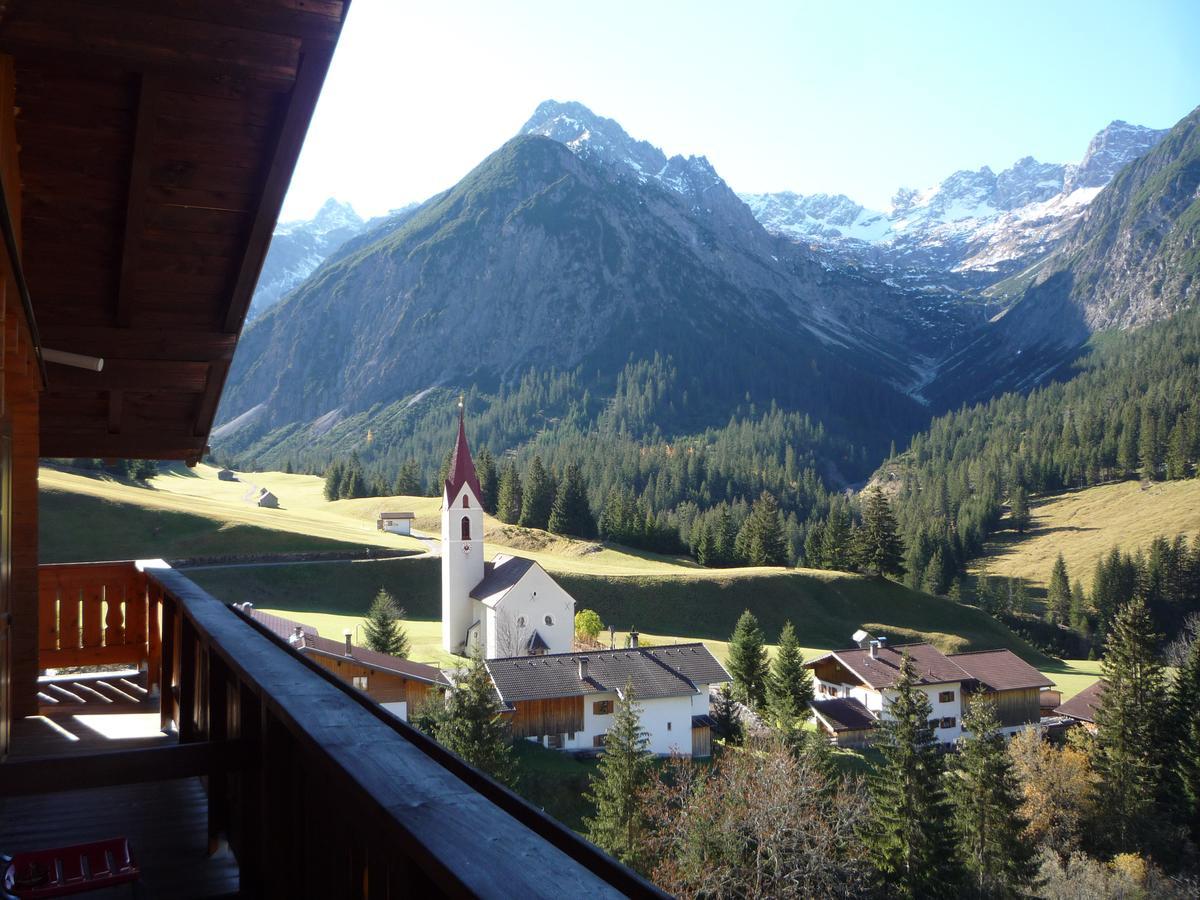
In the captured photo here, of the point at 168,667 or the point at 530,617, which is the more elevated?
the point at 168,667

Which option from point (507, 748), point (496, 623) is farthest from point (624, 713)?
point (496, 623)

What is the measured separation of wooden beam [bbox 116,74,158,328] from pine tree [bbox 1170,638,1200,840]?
3766 centimetres

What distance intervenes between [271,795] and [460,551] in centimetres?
4341

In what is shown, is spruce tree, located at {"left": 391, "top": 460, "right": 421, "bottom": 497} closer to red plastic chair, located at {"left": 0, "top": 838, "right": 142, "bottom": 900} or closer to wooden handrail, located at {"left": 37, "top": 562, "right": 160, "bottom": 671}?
wooden handrail, located at {"left": 37, "top": 562, "right": 160, "bottom": 671}

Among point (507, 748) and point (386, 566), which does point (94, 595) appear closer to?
point (507, 748)

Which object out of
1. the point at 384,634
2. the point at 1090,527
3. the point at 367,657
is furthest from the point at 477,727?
the point at 1090,527

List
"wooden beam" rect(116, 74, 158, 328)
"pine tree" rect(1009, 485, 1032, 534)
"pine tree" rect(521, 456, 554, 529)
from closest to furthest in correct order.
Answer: "wooden beam" rect(116, 74, 158, 328), "pine tree" rect(521, 456, 554, 529), "pine tree" rect(1009, 485, 1032, 534)

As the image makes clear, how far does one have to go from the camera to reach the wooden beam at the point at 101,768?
2898 millimetres

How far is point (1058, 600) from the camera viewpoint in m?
78.6

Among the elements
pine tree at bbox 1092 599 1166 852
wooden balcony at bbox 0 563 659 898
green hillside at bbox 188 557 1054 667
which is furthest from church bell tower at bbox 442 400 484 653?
wooden balcony at bbox 0 563 659 898

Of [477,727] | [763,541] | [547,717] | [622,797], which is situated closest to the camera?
[622,797]

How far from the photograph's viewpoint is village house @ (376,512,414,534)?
70375 millimetres

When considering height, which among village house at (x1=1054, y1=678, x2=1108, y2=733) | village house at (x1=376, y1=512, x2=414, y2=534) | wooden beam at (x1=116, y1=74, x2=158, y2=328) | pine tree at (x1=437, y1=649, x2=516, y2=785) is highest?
wooden beam at (x1=116, y1=74, x2=158, y2=328)

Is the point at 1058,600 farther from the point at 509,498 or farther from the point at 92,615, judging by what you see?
the point at 92,615
